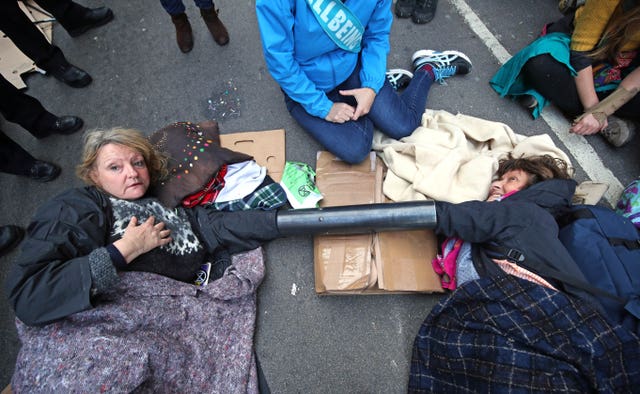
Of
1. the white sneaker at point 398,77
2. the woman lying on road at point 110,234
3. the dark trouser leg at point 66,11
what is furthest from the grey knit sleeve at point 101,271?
the dark trouser leg at point 66,11

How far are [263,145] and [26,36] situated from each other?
5.47 feet

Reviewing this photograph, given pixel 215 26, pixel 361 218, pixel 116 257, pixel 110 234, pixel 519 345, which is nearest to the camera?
pixel 519 345

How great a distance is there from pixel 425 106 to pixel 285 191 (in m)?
1.08

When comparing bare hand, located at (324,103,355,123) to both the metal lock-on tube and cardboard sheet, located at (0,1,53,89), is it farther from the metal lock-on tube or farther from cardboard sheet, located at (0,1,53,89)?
cardboard sheet, located at (0,1,53,89)

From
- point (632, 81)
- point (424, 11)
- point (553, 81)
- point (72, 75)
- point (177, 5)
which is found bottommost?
point (72, 75)

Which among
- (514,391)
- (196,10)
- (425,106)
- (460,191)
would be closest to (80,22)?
(196,10)

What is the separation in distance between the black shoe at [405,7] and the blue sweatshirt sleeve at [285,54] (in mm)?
1147

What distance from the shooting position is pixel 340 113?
1.88m

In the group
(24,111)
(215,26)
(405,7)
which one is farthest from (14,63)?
(405,7)

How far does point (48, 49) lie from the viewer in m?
2.34

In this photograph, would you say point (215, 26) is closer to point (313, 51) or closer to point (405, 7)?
point (313, 51)

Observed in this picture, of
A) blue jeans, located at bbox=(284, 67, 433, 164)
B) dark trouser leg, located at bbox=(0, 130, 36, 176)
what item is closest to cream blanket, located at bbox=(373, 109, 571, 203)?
blue jeans, located at bbox=(284, 67, 433, 164)

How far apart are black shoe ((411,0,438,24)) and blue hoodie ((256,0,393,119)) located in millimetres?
843

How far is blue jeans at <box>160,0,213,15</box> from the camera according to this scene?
2240mm
